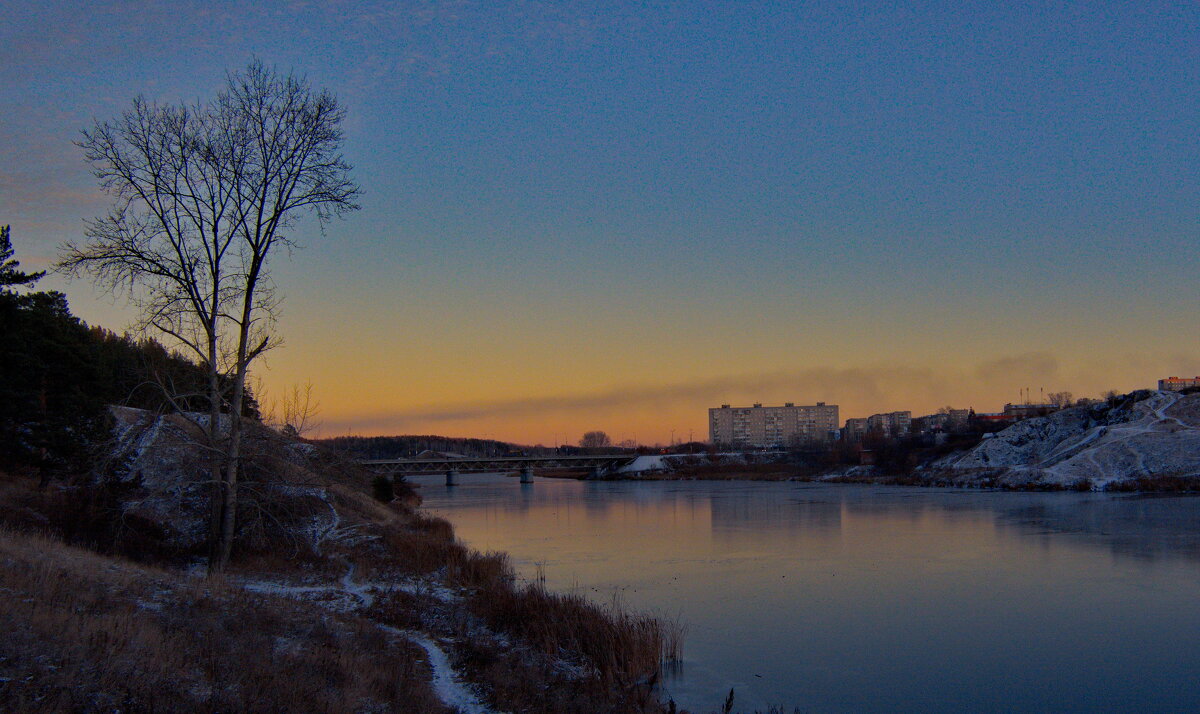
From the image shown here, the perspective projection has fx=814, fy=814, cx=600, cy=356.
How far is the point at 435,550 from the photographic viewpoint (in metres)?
23.8

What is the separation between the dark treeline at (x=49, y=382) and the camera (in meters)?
20.8

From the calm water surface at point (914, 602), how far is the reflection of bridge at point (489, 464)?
62907mm

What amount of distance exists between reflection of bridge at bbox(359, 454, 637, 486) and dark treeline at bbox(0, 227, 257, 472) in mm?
65503

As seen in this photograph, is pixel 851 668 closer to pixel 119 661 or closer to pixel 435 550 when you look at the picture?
pixel 119 661

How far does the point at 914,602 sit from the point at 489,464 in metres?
126

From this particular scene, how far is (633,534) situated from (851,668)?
25.6 meters

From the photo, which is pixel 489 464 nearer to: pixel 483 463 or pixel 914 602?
pixel 483 463

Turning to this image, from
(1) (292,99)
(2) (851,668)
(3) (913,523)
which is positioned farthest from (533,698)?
(3) (913,523)

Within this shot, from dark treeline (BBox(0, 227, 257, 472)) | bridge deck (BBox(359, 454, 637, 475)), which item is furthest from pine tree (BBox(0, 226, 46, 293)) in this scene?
bridge deck (BBox(359, 454, 637, 475))

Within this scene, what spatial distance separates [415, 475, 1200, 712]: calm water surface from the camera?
43.3 feet

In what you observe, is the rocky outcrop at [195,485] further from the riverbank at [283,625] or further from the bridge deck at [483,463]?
the bridge deck at [483,463]

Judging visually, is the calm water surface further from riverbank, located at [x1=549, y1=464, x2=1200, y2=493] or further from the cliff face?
the cliff face

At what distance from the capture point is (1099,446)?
73062 mm

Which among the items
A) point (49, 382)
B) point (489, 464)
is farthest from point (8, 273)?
point (489, 464)
